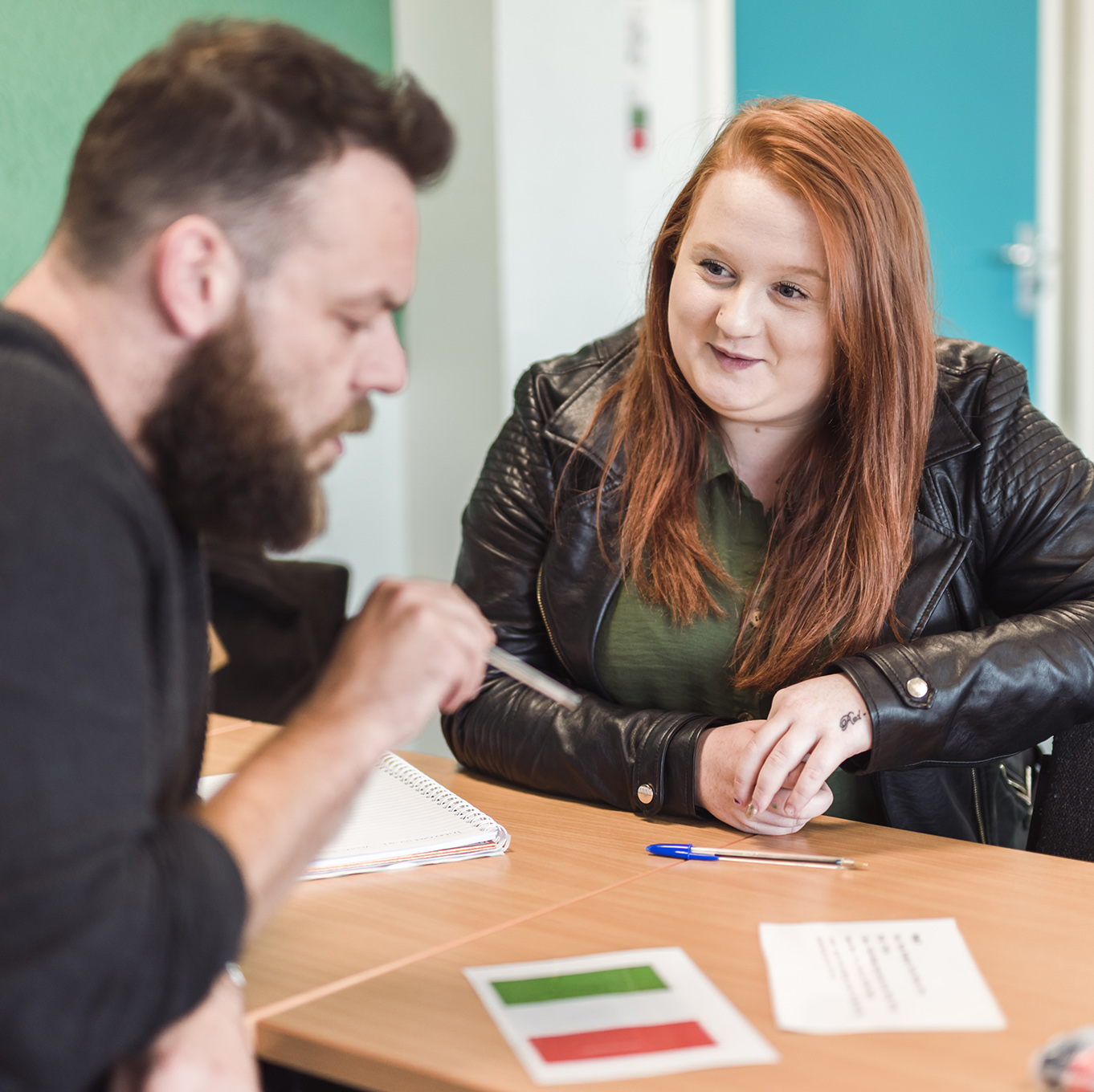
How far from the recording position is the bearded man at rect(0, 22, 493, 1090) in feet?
2.17

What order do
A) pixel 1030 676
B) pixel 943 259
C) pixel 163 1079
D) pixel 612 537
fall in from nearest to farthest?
1. pixel 163 1079
2. pixel 1030 676
3. pixel 612 537
4. pixel 943 259

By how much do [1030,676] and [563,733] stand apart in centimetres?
50

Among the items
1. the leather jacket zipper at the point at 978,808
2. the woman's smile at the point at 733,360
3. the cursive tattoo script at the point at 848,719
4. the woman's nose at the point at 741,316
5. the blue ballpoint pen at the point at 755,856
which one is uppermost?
the woman's nose at the point at 741,316

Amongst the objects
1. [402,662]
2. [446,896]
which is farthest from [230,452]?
[446,896]

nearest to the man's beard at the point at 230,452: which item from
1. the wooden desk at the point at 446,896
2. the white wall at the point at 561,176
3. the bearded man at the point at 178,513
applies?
the bearded man at the point at 178,513

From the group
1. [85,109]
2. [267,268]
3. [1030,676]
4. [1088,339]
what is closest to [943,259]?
[1088,339]

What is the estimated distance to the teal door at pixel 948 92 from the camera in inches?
148

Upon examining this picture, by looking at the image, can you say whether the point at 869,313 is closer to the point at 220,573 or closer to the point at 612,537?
the point at 612,537

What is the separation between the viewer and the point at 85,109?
2.41 meters

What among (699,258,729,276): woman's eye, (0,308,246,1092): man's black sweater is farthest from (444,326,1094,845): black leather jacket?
(0,308,246,1092): man's black sweater

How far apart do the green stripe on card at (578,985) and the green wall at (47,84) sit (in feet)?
6.10

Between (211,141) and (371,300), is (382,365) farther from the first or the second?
(211,141)

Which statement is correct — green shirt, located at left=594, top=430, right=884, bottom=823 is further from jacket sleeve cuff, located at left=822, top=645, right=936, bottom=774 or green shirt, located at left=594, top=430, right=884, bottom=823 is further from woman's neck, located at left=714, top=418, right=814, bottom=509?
jacket sleeve cuff, located at left=822, top=645, right=936, bottom=774

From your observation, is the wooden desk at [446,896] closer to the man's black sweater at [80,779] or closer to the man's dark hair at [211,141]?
the man's black sweater at [80,779]
